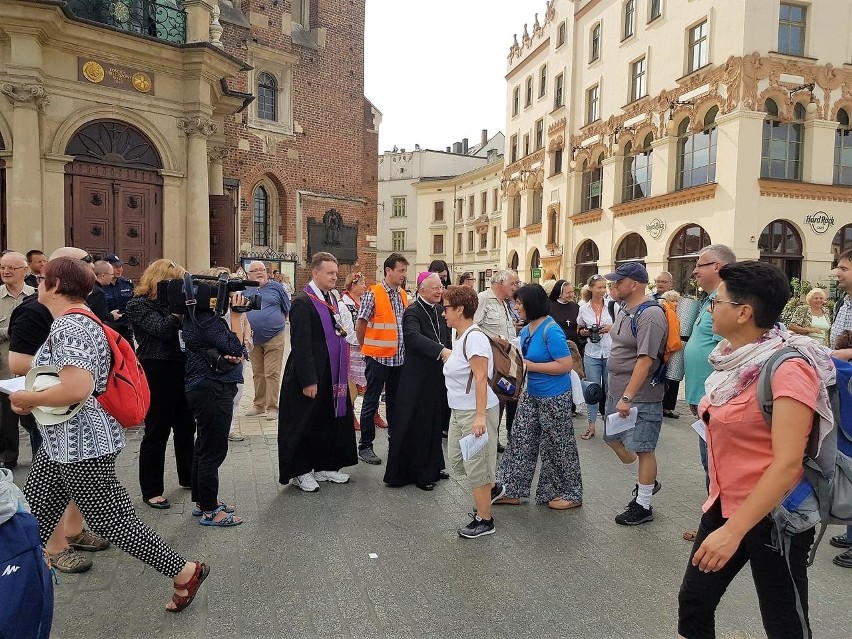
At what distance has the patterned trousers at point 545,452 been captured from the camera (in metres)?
4.82

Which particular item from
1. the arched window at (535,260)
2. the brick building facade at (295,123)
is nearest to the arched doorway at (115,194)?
the brick building facade at (295,123)

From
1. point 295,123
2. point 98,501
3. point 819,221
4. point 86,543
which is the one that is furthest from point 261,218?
point 819,221

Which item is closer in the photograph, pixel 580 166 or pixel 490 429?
A: pixel 490 429

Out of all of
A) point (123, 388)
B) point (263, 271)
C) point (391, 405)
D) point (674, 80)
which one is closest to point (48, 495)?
point (123, 388)

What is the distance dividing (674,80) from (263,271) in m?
22.5

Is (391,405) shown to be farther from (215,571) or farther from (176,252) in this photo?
(176,252)

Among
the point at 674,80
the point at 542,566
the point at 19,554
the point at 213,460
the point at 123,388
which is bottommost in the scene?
the point at 542,566

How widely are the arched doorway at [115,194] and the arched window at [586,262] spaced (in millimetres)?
22237

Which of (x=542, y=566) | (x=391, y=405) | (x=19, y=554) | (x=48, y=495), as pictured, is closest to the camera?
(x=19, y=554)

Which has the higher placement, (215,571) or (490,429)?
(490,429)

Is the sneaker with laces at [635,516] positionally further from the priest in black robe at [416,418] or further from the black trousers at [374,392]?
the black trousers at [374,392]

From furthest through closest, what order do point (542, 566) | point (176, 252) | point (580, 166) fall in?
point (580, 166), point (176, 252), point (542, 566)

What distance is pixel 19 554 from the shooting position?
78.1 inches

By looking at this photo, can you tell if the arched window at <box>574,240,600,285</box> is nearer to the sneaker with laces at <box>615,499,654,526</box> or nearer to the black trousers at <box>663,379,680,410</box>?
the black trousers at <box>663,379,680,410</box>
